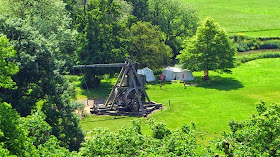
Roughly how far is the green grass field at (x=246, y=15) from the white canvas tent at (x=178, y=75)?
27.2 meters

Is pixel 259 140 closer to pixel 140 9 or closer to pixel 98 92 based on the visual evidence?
pixel 98 92

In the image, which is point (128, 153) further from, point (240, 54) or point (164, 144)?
point (240, 54)

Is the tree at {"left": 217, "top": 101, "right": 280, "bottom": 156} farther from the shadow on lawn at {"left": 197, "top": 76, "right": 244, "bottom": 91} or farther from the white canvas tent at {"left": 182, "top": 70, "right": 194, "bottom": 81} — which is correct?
the white canvas tent at {"left": 182, "top": 70, "right": 194, "bottom": 81}

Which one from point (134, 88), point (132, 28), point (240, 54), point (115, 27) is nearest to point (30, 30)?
point (134, 88)

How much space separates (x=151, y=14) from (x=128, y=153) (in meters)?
56.7

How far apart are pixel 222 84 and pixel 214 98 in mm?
8007

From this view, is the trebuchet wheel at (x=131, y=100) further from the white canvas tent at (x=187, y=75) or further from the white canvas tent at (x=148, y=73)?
the white canvas tent at (x=187, y=75)

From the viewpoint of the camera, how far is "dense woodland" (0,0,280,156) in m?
21.7

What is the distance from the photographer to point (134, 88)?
47.7 meters

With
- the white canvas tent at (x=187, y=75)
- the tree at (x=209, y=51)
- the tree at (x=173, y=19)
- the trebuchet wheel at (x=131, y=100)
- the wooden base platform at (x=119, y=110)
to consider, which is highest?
the tree at (x=173, y=19)

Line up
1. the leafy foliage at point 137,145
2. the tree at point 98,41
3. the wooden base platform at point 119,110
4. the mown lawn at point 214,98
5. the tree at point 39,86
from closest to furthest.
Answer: the leafy foliage at point 137,145, the tree at point 39,86, the mown lawn at point 214,98, the wooden base platform at point 119,110, the tree at point 98,41

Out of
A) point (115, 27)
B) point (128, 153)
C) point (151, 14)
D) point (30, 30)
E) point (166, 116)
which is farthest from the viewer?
point (151, 14)

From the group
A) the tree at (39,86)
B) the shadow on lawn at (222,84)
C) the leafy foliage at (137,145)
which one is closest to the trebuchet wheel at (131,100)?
the tree at (39,86)

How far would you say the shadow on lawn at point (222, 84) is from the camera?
59200mm
